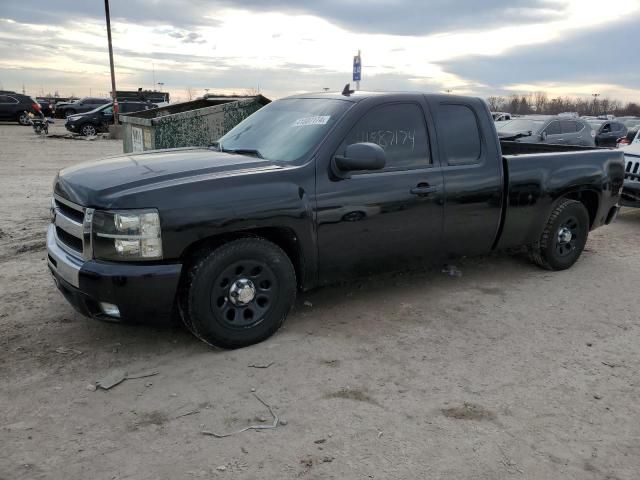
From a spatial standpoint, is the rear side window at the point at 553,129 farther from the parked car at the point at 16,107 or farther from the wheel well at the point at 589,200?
the parked car at the point at 16,107

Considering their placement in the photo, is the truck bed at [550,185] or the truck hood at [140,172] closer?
the truck hood at [140,172]

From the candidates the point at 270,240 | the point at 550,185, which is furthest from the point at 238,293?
the point at 550,185


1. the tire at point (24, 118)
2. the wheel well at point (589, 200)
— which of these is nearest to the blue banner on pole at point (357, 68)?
the wheel well at point (589, 200)

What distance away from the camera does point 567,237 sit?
5828mm

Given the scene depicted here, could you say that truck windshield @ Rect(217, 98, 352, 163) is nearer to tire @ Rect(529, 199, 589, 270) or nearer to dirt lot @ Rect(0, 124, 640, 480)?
dirt lot @ Rect(0, 124, 640, 480)

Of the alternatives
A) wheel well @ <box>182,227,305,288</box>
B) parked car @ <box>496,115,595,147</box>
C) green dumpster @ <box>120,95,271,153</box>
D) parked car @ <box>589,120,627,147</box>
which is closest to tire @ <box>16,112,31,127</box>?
green dumpster @ <box>120,95,271,153</box>

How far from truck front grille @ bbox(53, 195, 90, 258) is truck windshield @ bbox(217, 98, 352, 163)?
1.37 meters

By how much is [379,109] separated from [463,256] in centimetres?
158

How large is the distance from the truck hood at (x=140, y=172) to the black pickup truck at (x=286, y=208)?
0.6 inches

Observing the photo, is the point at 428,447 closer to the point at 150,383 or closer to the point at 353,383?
the point at 353,383

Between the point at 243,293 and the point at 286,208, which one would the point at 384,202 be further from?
the point at 243,293

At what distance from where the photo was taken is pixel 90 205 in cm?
347

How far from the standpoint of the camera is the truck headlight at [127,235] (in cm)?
338

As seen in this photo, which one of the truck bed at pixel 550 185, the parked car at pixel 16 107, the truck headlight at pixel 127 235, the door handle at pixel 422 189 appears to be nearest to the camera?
the truck headlight at pixel 127 235
